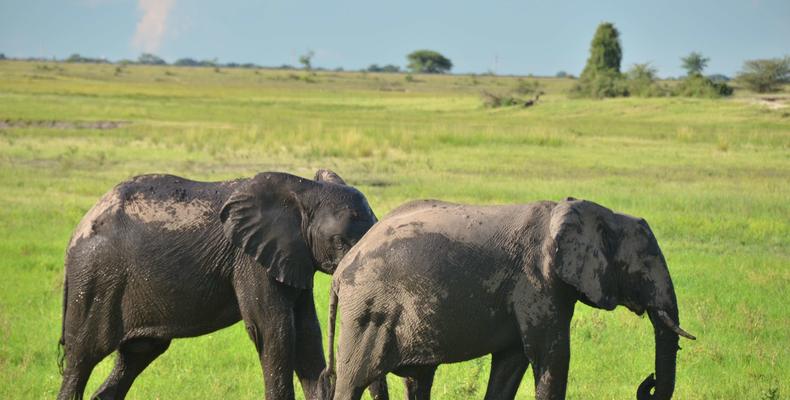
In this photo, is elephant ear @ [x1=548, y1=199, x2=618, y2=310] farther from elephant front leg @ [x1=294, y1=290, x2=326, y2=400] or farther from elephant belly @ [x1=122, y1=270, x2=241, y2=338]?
elephant belly @ [x1=122, y1=270, x2=241, y2=338]

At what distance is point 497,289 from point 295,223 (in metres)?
1.55

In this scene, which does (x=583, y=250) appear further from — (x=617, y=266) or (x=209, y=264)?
(x=209, y=264)

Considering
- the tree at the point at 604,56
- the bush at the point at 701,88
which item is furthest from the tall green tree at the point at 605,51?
the bush at the point at 701,88

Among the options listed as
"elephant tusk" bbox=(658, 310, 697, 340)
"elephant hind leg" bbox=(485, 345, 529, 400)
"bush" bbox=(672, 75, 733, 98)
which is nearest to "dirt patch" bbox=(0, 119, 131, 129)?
"bush" bbox=(672, 75, 733, 98)

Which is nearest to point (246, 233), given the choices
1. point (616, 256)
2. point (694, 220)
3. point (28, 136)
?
point (616, 256)

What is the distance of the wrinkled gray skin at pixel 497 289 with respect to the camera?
649cm

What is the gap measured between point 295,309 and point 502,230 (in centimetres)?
171

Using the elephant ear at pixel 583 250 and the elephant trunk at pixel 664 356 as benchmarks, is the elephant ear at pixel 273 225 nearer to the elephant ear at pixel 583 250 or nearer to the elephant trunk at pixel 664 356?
the elephant ear at pixel 583 250

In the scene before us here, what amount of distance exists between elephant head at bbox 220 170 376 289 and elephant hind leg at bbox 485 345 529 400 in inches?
48.5

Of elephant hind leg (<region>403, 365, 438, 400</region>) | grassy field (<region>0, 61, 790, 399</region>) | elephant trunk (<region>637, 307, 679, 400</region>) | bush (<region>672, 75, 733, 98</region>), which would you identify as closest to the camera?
elephant trunk (<region>637, 307, 679, 400</region>)

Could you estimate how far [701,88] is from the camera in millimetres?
62031

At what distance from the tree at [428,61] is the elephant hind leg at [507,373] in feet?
541

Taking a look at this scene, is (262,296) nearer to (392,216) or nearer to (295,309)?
(295,309)

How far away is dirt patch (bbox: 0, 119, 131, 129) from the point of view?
40.0 m
